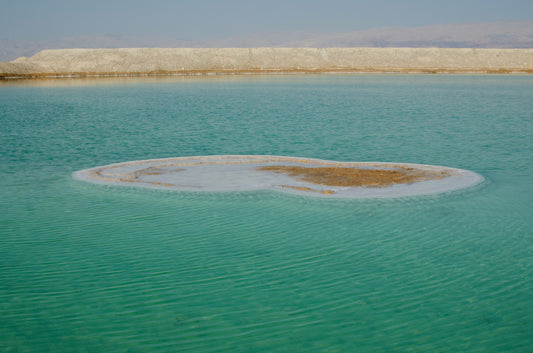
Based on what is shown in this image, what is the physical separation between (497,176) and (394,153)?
3.10 m

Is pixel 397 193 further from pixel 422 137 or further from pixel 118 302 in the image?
pixel 422 137

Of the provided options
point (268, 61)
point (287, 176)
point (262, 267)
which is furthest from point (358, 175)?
point (268, 61)

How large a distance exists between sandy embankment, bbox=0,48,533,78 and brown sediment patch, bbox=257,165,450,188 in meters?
65.2

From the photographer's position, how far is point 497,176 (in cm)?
1059

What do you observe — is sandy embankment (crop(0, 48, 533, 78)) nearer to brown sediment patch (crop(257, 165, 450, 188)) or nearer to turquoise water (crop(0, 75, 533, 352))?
brown sediment patch (crop(257, 165, 450, 188))

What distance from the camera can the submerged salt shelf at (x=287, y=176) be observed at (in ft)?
30.3

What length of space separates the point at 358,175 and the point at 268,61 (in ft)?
246

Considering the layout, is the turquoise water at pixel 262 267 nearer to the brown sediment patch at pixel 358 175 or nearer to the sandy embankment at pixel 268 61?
the brown sediment patch at pixel 358 175

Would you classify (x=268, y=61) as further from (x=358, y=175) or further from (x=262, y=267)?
(x=262, y=267)

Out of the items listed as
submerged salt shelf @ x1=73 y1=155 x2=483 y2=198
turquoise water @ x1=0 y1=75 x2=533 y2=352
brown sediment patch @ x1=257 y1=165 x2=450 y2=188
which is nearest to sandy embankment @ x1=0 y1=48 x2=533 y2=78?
submerged salt shelf @ x1=73 y1=155 x2=483 y2=198

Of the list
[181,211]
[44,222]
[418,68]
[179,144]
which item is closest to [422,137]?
[179,144]

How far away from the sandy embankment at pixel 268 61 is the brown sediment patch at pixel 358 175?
214ft

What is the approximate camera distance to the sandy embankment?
246 feet

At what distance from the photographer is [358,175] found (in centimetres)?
1012
